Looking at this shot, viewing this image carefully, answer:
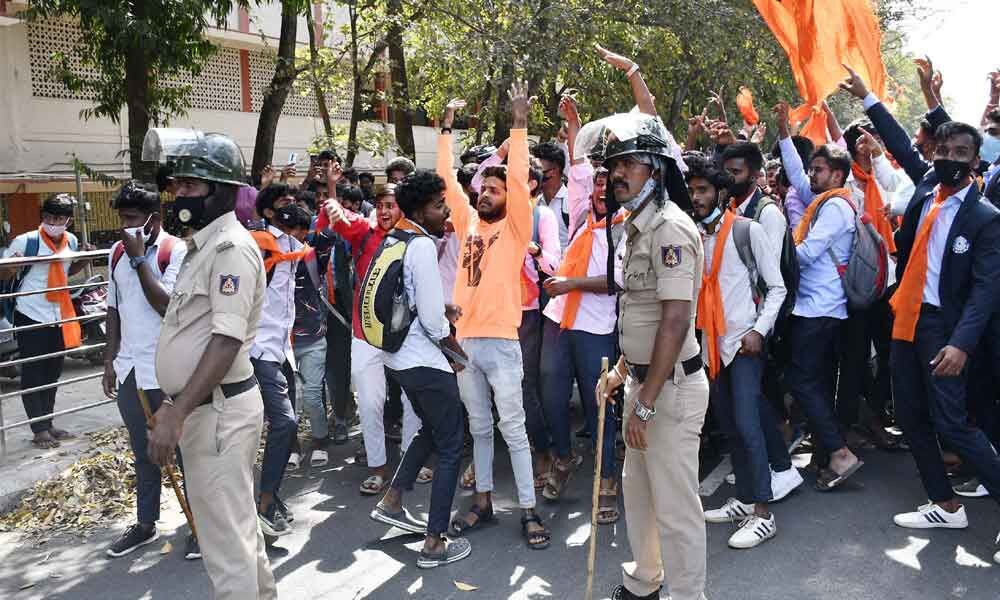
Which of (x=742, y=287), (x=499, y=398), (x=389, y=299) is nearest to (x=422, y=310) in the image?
(x=389, y=299)

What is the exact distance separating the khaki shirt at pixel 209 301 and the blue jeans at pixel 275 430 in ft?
5.39

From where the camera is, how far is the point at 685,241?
12.4 feet

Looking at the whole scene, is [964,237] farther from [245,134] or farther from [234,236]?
[245,134]

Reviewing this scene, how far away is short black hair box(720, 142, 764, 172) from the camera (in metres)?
5.62

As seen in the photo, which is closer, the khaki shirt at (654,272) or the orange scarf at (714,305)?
the khaki shirt at (654,272)

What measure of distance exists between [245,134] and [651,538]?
715 inches

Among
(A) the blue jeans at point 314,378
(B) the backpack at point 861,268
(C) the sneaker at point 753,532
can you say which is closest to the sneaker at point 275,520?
(A) the blue jeans at point 314,378

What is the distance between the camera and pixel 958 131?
4.83 m

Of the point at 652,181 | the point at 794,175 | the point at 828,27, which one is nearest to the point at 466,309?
the point at 652,181

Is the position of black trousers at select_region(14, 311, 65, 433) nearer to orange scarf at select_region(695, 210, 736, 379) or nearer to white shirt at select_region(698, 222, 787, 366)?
orange scarf at select_region(695, 210, 736, 379)

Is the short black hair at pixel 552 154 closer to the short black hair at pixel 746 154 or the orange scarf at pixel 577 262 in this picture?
the orange scarf at pixel 577 262

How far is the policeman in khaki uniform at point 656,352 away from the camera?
3830 mm

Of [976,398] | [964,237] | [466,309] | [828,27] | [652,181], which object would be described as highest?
[828,27]

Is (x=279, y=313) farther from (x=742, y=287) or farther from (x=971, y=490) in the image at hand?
(x=971, y=490)
